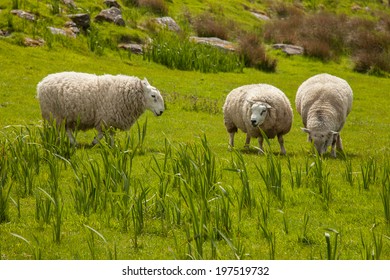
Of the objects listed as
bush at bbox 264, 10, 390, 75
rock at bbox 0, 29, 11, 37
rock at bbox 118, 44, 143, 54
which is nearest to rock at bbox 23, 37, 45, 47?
rock at bbox 0, 29, 11, 37

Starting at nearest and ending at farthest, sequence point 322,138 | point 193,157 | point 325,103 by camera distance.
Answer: point 193,157, point 322,138, point 325,103

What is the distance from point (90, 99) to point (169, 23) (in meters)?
19.5

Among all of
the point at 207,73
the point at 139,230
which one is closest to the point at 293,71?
the point at 207,73

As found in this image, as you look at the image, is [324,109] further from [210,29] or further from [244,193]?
[210,29]

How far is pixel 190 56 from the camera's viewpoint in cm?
2444

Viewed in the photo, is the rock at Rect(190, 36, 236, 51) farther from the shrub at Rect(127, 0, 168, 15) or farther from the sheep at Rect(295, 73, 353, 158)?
the sheep at Rect(295, 73, 353, 158)

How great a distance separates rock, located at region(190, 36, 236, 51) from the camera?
91.7 feet

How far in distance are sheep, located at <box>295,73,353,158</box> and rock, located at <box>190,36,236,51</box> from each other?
1480cm

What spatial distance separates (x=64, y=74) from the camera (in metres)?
12.0

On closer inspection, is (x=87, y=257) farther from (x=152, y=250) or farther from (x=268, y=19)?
(x=268, y=19)

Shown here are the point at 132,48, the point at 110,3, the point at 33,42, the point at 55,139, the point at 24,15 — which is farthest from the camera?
the point at 110,3

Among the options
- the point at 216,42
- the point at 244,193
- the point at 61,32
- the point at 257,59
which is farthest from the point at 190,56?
the point at 244,193

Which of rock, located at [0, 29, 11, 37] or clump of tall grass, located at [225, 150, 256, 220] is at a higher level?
clump of tall grass, located at [225, 150, 256, 220]
